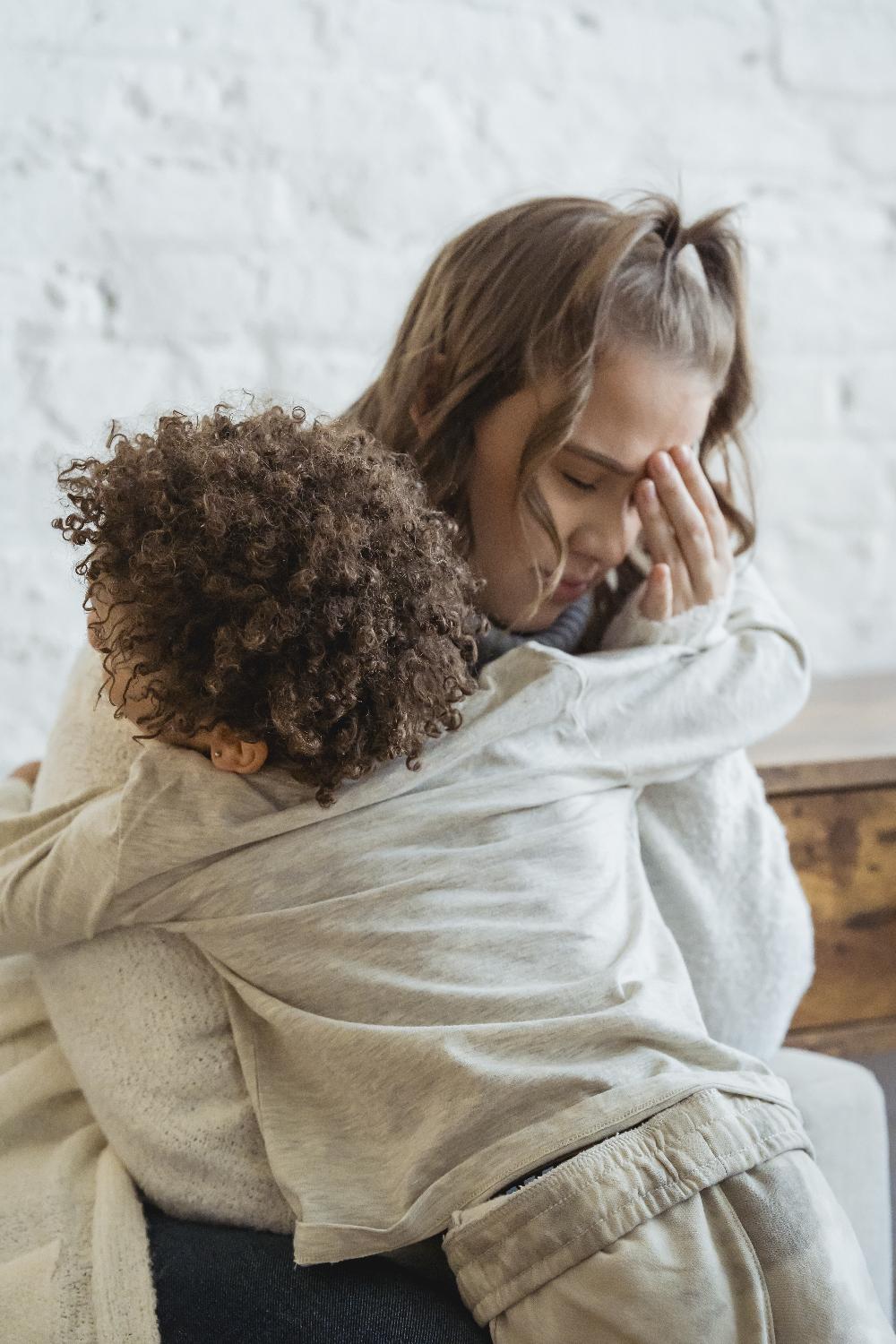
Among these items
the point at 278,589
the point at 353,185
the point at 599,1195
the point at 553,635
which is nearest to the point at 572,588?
the point at 553,635

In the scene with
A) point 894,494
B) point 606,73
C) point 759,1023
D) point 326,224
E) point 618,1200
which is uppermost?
point 606,73

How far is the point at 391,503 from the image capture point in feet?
2.15

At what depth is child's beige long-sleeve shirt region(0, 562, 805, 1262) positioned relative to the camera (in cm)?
63

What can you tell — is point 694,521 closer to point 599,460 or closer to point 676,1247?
point 599,460

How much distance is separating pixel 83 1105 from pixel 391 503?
16.0 inches

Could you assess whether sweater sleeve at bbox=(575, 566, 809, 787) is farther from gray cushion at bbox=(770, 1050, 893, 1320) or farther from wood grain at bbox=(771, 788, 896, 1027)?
gray cushion at bbox=(770, 1050, 893, 1320)

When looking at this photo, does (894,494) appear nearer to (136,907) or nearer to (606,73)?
(606,73)

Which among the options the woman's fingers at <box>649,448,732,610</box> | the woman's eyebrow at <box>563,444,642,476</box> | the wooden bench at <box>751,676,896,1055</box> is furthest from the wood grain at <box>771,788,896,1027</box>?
the woman's eyebrow at <box>563,444,642,476</box>

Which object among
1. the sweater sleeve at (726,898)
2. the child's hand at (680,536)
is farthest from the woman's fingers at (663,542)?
the sweater sleeve at (726,898)

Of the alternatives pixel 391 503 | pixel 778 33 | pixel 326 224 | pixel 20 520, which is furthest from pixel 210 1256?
pixel 778 33

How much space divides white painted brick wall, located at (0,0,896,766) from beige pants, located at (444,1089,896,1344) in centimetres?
85

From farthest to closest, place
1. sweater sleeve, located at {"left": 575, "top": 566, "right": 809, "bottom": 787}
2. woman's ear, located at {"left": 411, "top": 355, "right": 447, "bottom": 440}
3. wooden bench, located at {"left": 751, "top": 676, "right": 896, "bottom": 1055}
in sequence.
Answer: wooden bench, located at {"left": 751, "top": 676, "right": 896, "bottom": 1055}, woman's ear, located at {"left": 411, "top": 355, "right": 447, "bottom": 440}, sweater sleeve, located at {"left": 575, "top": 566, "right": 809, "bottom": 787}

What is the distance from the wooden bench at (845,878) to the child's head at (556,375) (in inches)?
11.3

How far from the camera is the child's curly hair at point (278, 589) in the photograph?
625 millimetres
